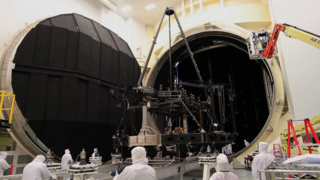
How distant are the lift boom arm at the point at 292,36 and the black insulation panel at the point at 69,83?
480cm

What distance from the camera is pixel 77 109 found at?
6.66 metres

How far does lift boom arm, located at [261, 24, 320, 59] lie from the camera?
16.2 ft

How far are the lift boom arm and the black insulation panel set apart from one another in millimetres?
4802

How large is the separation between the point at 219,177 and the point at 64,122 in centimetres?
537

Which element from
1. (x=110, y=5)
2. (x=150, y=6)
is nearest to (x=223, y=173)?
(x=110, y=5)

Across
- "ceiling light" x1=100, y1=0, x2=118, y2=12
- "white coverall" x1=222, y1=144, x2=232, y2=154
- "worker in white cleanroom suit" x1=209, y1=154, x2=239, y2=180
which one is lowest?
"white coverall" x1=222, y1=144, x2=232, y2=154

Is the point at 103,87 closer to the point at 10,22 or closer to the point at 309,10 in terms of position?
the point at 10,22

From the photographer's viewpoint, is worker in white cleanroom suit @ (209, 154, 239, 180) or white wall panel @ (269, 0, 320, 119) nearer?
worker in white cleanroom suit @ (209, 154, 239, 180)

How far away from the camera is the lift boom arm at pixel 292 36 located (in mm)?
4945

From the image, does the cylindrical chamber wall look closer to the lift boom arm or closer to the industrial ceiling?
the lift boom arm

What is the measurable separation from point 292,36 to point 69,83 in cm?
664

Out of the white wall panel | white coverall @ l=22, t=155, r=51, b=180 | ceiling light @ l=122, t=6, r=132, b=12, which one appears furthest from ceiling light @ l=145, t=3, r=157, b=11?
white coverall @ l=22, t=155, r=51, b=180

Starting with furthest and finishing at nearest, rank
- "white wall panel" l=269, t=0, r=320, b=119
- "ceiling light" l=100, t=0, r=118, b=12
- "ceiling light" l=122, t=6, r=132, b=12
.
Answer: "ceiling light" l=122, t=6, r=132, b=12, "ceiling light" l=100, t=0, r=118, b=12, "white wall panel" l=269, t=0, r=320, b=119

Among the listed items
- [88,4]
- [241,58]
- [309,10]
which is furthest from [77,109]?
[241,58]
